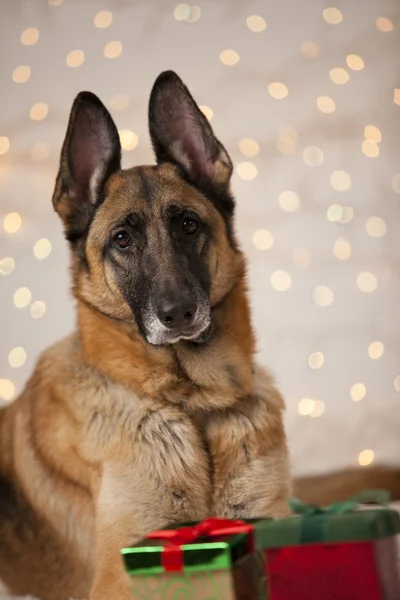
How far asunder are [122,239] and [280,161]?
3.54 ft

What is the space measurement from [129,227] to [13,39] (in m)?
1.22

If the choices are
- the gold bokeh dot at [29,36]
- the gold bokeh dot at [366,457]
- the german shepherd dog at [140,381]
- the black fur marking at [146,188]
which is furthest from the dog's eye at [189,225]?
the gold bokeh dot at [366,457]

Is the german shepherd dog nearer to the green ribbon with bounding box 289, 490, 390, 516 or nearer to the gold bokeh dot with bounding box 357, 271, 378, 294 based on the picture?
the green ribbon with bounding box 289, 490, 390, 516

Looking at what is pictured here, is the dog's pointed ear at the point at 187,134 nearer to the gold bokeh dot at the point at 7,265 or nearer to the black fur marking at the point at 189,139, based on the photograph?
the black fur marking at the point at 189,139

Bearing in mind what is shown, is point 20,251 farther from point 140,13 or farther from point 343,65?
point 343,65

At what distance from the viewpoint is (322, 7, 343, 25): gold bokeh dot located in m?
3.03

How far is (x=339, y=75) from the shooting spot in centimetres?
304

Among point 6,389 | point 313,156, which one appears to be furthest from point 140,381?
point 313,156

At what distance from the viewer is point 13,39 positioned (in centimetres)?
296

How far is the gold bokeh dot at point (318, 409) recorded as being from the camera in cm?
303

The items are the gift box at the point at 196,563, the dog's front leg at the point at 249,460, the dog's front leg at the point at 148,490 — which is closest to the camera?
the gift box at the point at 196,563

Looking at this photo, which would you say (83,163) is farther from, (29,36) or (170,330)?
(29,36)

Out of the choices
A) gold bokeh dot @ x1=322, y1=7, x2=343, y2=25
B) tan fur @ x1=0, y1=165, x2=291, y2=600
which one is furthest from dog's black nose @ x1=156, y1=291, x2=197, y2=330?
gold bokeh dot @ x1=322, y1=7, x2=343, y2=25

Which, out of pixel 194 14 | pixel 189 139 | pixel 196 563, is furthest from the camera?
pixel 194 14
